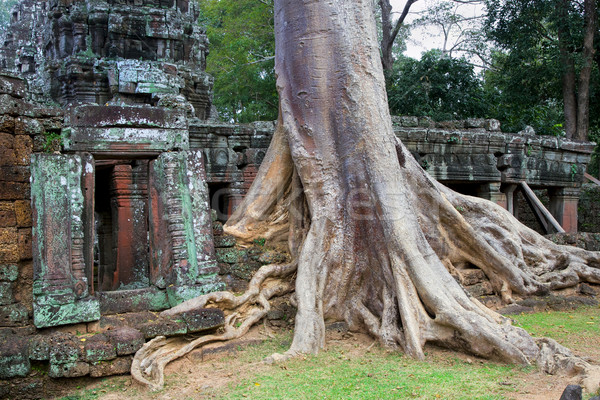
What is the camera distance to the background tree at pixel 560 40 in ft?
39.2

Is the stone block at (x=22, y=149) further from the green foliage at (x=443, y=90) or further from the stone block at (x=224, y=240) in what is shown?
the green foliage at (x=443, y=90)

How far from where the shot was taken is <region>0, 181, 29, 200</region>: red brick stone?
433 cm

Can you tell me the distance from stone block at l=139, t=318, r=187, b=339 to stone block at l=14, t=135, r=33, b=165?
154 cm

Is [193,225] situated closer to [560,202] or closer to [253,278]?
[253,278]

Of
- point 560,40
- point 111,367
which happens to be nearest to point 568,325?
point 111,367

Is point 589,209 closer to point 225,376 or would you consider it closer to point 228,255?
point 228,255

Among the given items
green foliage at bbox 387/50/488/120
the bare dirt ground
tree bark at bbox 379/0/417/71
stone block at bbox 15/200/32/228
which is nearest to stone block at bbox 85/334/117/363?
the bare dirt ground

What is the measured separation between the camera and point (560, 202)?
998cm

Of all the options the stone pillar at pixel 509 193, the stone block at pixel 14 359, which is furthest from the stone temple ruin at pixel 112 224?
the stone pillar at pixel 509 193

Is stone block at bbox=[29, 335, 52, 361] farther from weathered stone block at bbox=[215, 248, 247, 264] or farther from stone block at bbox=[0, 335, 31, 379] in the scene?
weathered stone block at bbox=[215, 248, 247, 264]

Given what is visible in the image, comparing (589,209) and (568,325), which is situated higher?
(589,209)

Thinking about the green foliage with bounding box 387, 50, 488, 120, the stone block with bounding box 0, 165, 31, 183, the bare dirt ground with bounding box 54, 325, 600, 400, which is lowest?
the bare dirt ground with bounding box 54, 325, 600, 400

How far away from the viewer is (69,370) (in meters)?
3.79

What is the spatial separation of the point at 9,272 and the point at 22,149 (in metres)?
0.92
